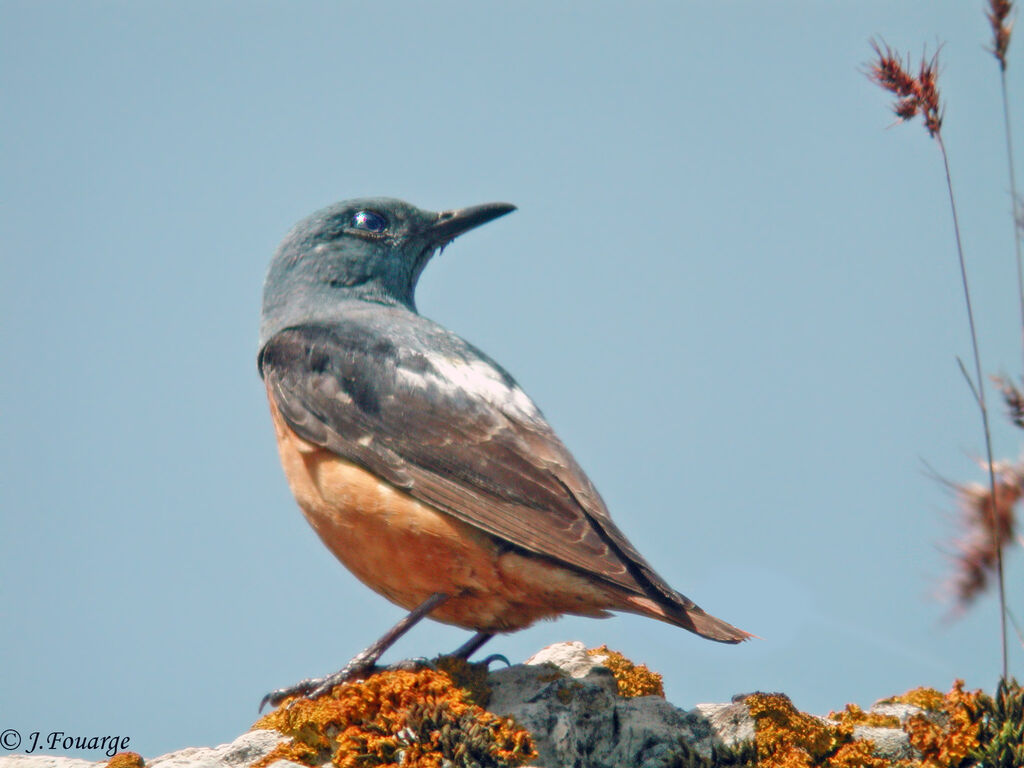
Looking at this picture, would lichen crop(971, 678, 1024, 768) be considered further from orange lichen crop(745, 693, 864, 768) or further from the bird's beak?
the bird's beak

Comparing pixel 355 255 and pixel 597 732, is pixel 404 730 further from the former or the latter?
pixel 355 255

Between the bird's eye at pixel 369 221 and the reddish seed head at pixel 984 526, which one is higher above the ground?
the bird's eye at pixel 369 221

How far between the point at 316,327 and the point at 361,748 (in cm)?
293

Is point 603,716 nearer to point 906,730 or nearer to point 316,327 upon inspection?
point 906,730

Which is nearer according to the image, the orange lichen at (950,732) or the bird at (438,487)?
the orange lichen at (950,732)

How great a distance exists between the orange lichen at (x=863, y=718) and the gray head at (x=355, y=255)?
Answer: 3911 mm

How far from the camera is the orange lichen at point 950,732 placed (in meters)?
4.75

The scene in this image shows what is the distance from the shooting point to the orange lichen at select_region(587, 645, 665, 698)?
558 centimetres

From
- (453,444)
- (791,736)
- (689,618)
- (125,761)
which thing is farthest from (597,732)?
(125,761)

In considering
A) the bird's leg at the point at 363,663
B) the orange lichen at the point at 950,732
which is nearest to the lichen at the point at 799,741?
the orange lichen at the point at 950,732

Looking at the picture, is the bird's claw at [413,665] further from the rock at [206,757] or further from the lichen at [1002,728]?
the lichen at [1002,728]

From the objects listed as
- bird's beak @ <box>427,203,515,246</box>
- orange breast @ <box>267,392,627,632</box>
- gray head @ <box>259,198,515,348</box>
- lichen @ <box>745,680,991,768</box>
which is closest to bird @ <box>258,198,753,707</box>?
orange breast @ <box>267,392,627,632</box>

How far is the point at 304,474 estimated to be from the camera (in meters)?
5.95

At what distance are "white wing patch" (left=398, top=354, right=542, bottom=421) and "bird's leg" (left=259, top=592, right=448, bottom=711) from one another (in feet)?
4.09
